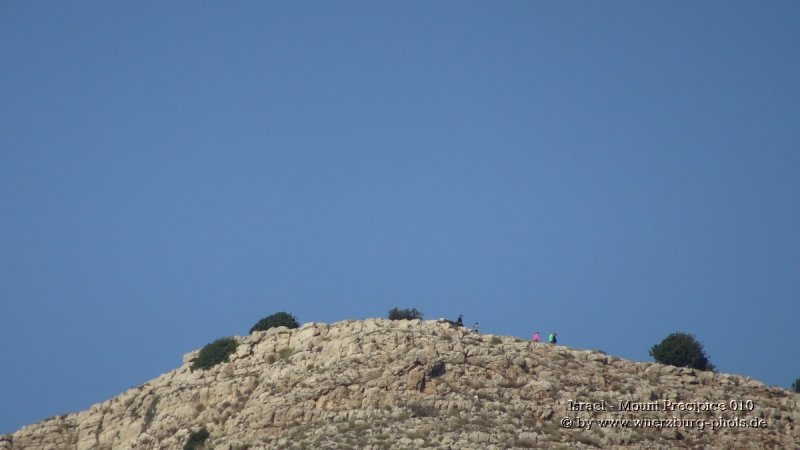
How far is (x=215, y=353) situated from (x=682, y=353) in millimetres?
31659

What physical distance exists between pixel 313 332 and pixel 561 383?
57.0 ft

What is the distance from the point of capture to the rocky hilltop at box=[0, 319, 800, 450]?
7012 cm

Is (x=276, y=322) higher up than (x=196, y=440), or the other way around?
(x=276, y=322)

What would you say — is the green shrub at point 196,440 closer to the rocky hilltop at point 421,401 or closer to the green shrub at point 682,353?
the rocky hilltop at point 421,401

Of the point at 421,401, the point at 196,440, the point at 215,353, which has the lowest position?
the point at 196,440

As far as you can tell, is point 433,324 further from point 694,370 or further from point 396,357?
point 694,370

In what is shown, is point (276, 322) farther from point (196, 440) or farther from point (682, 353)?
point (682, 353)

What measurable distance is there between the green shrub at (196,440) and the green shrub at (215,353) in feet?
28.3

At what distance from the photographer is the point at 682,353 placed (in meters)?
86.4

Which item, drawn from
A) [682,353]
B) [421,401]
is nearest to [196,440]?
[421,401]

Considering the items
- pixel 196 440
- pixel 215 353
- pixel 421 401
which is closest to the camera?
pixel 421 401

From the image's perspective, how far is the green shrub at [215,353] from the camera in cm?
8394

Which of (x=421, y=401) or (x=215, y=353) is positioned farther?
(x=215, y=353)

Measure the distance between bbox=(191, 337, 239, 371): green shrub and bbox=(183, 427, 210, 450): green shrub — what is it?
862cm
